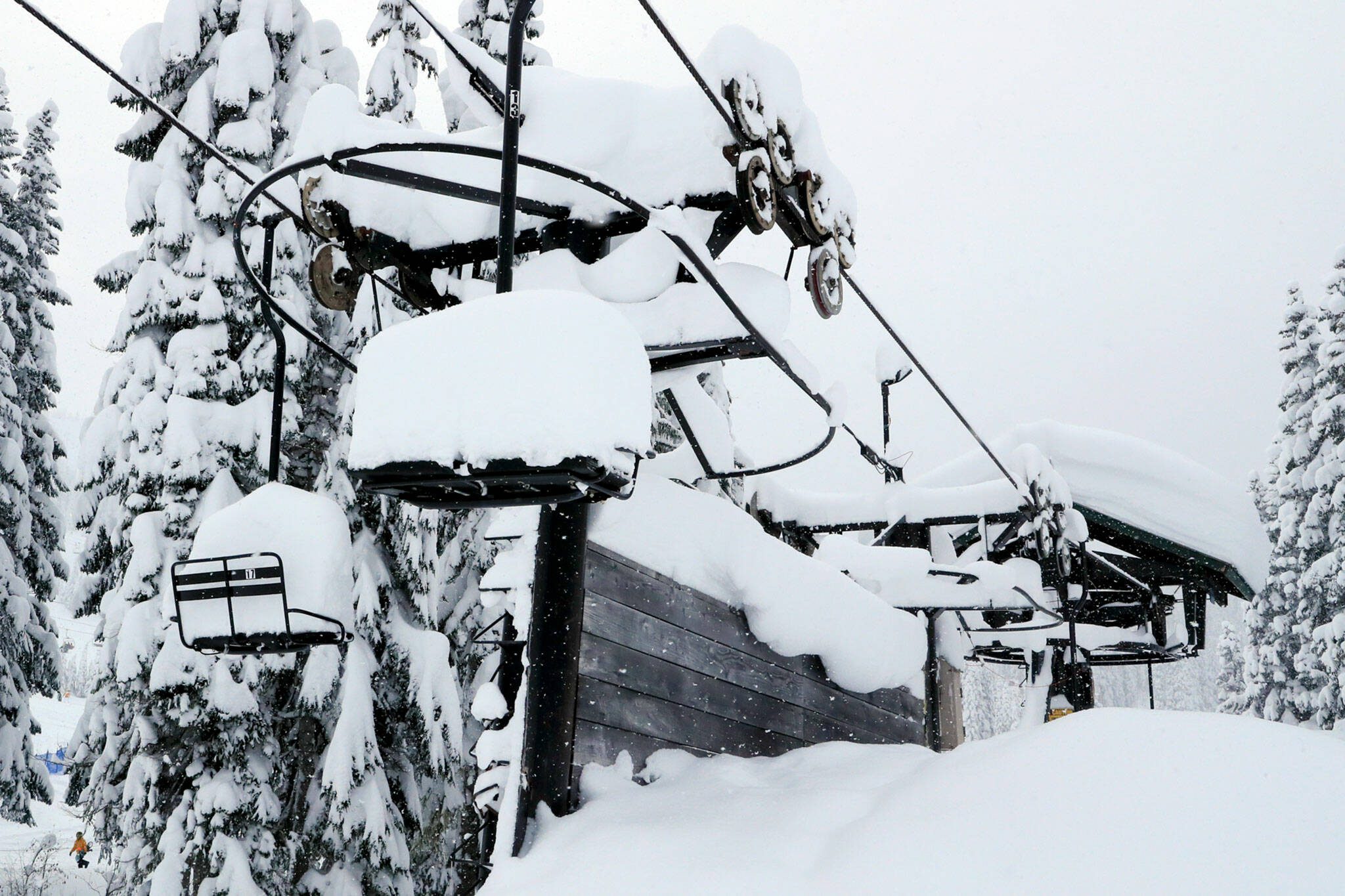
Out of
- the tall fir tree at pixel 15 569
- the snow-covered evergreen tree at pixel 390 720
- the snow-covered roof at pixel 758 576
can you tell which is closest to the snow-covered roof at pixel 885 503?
the snow-covered roof at pixel 758 576

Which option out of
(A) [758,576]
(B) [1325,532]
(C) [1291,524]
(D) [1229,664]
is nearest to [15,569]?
(A) [758,576]

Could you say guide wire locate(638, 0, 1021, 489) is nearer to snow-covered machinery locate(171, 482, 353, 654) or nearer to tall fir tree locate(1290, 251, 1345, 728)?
snow-covered machinery locate(171, 482, 353, 654)

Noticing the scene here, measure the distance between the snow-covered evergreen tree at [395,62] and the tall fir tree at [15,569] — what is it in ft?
26.6

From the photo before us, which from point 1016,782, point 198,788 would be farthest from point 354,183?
point 198,788

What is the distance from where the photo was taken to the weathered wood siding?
4.28 m

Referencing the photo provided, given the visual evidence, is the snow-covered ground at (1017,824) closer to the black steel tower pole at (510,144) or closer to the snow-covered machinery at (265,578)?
the snow-covered machinery at (265,578)

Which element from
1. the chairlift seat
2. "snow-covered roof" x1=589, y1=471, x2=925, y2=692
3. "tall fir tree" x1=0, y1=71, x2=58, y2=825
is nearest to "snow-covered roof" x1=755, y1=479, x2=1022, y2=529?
"snow-covered roof" x1=589, y1=471, x2=925, y2=692

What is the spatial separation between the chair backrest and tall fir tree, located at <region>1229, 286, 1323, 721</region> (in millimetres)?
23321

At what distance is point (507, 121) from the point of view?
253cm

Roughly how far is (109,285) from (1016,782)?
12.7m

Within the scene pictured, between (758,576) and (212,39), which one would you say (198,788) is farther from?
(212,39)

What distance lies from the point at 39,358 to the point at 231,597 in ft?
59.1

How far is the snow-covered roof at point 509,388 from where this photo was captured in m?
2.26

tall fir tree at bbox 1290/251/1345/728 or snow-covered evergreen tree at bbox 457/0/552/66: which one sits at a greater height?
snow-covered evergreen tree at bbox 457/0/552/66
